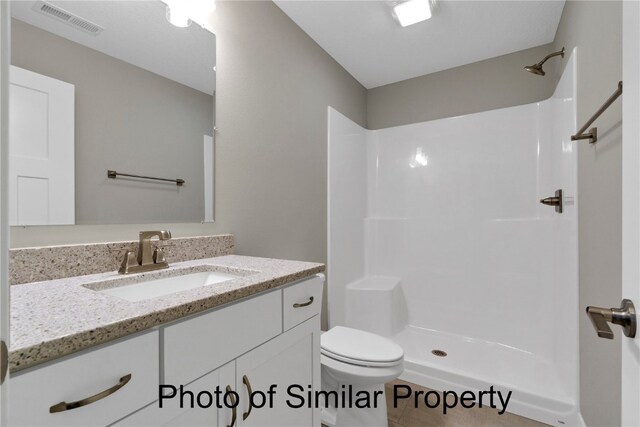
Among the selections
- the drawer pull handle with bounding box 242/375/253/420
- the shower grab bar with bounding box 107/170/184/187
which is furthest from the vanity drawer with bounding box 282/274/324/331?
the shower grab bar with bounding box 107/170/184/187

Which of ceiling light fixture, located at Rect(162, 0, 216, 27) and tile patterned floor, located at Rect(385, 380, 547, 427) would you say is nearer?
ceiling light fixture, located at Rect(162, 0, 216, 27)

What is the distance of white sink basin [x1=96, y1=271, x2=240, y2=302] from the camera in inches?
36.2

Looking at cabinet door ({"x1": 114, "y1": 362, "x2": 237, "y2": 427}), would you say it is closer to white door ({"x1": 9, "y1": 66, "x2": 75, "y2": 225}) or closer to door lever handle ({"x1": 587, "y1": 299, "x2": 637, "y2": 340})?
white door ({"x1": 9, "y1": 66, "x2": 75, "y2": 225})

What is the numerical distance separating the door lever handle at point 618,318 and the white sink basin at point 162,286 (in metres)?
1.00

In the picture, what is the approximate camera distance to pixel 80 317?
1.81 ft

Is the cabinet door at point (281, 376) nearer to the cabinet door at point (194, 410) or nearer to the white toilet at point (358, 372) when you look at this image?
the cabinet door at point (194, 410)

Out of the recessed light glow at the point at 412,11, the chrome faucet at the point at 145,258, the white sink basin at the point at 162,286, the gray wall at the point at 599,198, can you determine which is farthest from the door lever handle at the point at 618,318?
the recessed light glow at the point at 412,11

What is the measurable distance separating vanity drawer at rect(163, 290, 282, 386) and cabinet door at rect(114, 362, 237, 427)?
0.08 ft

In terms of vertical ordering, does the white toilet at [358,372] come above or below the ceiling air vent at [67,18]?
below

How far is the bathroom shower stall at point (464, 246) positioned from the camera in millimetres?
1876

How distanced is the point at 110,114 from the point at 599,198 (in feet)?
6.25

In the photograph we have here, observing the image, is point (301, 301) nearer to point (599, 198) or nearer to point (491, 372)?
point (599, 198)

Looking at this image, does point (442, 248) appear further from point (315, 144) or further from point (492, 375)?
point (315, 144)
